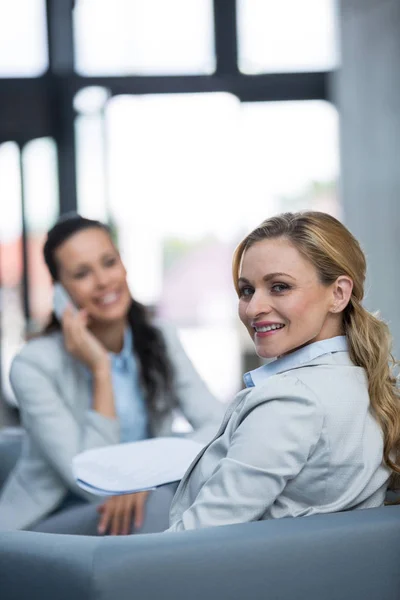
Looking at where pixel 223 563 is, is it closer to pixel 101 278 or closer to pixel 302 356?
pixel 302 356

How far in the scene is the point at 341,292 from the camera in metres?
1.67

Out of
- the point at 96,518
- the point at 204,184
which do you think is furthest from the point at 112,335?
the point at 204,184

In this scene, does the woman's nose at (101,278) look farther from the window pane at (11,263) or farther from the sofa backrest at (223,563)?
the window pane at (11,263)

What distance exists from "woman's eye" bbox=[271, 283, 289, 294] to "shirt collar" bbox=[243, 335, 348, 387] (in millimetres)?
110

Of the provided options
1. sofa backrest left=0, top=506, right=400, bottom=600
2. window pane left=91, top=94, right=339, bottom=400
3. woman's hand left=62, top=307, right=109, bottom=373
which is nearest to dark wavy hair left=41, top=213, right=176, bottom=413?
woman's hand left=62, top=307, right=109, bottom=373

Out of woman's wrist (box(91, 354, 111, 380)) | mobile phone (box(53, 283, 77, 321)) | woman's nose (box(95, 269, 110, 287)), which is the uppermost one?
woman's nose (box(95, 269, 110, 287))

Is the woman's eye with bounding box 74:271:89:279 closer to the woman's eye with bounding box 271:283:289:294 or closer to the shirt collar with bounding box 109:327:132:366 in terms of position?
the shirt collar with bounding box 109:327:132:366

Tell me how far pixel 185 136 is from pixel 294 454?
4873 millimetres

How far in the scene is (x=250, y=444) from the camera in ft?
4.86

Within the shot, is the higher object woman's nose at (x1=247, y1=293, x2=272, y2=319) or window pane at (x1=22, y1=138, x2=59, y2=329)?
woman's nose at (x1=247, y1=293, x2=272, y2=319)

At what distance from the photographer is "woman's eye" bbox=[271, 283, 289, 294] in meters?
1.65

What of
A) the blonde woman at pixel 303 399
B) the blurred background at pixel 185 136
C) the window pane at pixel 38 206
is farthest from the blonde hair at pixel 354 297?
the window pane at pixel 38 206

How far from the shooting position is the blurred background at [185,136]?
5.92m

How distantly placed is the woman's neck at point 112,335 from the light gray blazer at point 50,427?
0.17m
